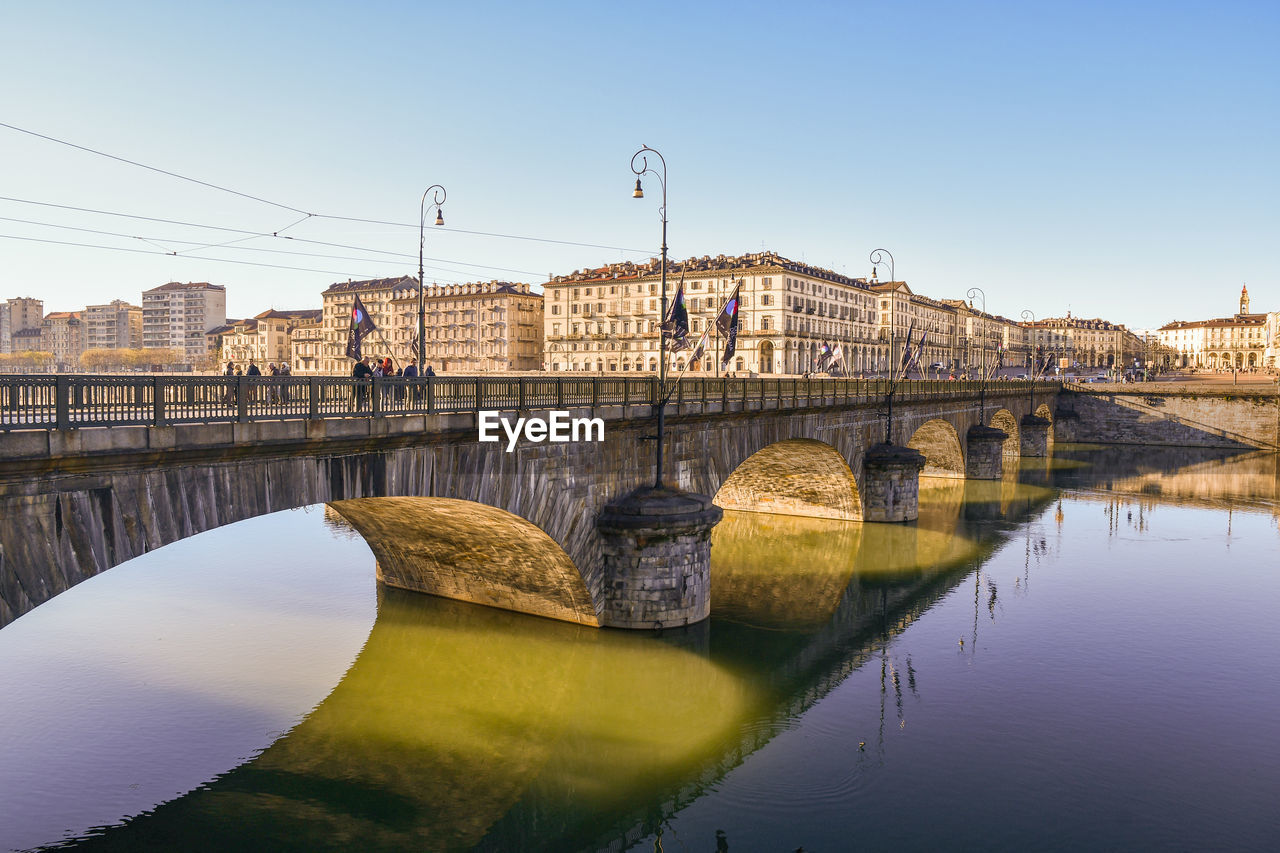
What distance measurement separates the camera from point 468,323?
464 ft

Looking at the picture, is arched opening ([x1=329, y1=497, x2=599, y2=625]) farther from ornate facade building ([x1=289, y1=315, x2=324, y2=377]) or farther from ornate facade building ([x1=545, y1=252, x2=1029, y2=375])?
ornate facade building ([x1=289, y1=315, x2=324, y2=377])

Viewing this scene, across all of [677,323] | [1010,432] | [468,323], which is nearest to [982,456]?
[1010,432]

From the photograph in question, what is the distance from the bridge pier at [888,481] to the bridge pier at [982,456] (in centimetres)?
1987

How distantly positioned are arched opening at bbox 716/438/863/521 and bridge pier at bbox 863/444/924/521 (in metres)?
0.75

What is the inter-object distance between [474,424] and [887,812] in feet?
36.2

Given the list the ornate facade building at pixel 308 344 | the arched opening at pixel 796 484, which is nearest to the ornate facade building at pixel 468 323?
the ornate facade building at pixel 308 344

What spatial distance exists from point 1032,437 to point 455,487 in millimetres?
71331

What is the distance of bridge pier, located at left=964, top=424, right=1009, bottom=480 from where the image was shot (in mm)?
62131

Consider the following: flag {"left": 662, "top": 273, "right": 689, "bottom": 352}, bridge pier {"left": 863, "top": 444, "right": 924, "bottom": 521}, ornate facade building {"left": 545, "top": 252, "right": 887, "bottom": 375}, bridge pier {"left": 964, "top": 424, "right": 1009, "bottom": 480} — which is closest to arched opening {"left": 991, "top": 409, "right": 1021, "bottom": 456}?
bridge pier {"left": 964, "top": 424, "right": 1009, "bottom": 480}

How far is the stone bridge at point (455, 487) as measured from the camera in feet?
39.9

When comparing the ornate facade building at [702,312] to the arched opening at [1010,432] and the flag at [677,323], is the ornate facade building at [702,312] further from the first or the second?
the flag at [677,323]

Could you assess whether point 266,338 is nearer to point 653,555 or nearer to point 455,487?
point 653,555

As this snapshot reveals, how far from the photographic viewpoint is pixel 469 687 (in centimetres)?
2172

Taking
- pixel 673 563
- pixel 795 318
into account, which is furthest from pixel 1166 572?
pixel 795 318
